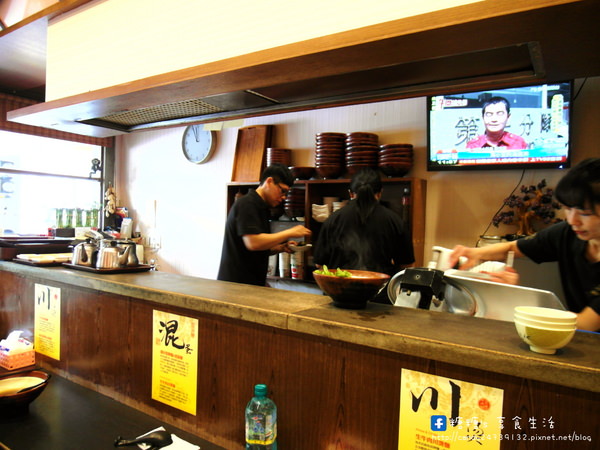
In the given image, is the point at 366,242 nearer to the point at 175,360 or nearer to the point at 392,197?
the point at 392,197

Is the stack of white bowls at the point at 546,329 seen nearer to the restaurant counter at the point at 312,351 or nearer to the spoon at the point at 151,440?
the restaurant counter at the point at 312,351

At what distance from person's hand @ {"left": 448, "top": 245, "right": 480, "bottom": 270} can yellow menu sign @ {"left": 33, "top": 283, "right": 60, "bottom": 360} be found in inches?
66.1

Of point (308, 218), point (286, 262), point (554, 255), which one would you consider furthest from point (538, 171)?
point (286, 262)

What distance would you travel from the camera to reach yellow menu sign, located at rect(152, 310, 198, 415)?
1.29 m

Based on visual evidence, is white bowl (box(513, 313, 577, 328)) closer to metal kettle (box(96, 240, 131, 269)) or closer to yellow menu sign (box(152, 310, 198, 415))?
yellow menu sign (box(152, 310, 198, 415))

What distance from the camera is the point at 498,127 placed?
9.27 ft

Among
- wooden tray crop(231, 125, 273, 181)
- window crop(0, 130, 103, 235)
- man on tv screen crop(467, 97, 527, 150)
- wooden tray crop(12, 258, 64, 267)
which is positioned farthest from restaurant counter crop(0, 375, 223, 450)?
window crop(0, 130, 103, 235)

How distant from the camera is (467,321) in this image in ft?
3.44

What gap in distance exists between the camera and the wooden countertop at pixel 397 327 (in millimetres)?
768

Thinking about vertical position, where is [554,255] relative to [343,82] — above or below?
below

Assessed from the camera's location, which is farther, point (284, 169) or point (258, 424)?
point (284, 169)

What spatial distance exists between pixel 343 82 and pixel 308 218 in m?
2.35

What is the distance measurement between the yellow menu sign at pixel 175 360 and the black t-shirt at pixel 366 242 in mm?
1431

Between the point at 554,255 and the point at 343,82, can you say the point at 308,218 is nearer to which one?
the point at 554,255
